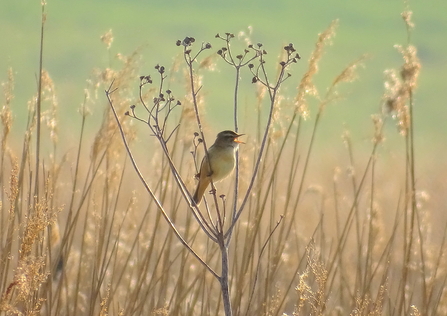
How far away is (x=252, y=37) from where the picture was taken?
3419cm

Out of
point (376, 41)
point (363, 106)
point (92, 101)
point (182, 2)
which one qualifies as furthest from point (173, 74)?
point (182, 2)

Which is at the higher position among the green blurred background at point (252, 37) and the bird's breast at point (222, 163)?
the green blurred background at point (252, 37)

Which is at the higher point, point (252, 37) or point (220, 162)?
point (252, 37)

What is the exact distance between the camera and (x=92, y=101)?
14.5 ft

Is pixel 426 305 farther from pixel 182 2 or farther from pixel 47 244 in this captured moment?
pixel 182 2

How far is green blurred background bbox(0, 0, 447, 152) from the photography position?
1318 inches

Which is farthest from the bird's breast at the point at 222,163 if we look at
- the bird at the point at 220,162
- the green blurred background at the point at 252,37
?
the green blurred background at the point at 252,37

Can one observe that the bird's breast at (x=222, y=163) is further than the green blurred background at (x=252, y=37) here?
No

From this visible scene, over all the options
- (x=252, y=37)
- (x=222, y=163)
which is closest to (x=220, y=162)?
(x=222, y=163)

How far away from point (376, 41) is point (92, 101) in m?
37.2

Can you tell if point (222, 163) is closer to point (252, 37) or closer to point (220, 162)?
point (220, 162)

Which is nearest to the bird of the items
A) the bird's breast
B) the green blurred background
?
the bird's breast

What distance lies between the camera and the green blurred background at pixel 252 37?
33469 mm

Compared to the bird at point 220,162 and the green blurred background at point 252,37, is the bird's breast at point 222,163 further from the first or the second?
the green blurred background at point 252,37
